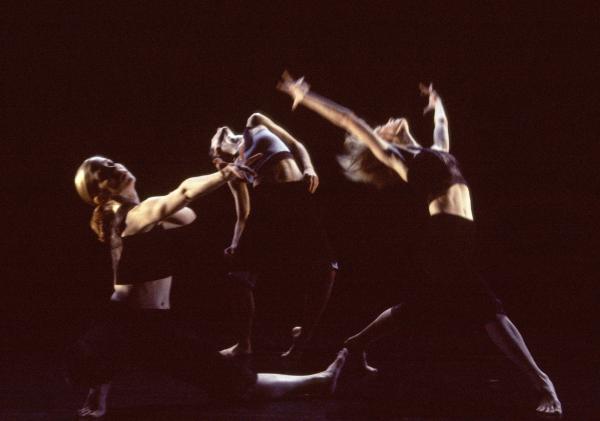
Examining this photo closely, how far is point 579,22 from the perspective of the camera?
186 inches

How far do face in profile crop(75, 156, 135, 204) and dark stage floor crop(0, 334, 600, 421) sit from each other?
3.09 feet

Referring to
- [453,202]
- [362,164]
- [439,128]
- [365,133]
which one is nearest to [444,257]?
[453,202]

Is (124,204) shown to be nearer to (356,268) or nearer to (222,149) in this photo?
(222,149)

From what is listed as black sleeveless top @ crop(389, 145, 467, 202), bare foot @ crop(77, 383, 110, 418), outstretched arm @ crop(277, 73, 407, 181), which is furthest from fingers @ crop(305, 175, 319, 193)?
bare foot @ crop(77, 383, 110, 418)

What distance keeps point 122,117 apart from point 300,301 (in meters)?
2.45

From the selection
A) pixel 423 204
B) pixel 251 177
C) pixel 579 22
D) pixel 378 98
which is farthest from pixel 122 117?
pixel 579 22

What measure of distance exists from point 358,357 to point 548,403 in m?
0.99

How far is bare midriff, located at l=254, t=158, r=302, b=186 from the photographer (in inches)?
135

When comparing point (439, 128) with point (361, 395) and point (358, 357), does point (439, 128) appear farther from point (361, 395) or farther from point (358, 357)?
point (361, 395)

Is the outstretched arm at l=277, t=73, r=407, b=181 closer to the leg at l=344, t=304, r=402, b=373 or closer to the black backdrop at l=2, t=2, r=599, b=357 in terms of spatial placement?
the leg at l=344, t=304, r=402, b=373

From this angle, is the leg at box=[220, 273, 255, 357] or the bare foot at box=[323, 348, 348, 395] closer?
the bare foot at box=[323, 348, 348, 395]

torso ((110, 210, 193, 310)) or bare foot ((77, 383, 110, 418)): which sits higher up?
torso ((110, 210, 193, 310))

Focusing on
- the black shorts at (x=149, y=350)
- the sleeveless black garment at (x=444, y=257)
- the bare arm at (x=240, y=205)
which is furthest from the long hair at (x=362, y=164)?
the black shorts at (x=149, y=350)

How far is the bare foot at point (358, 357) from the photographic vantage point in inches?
110
